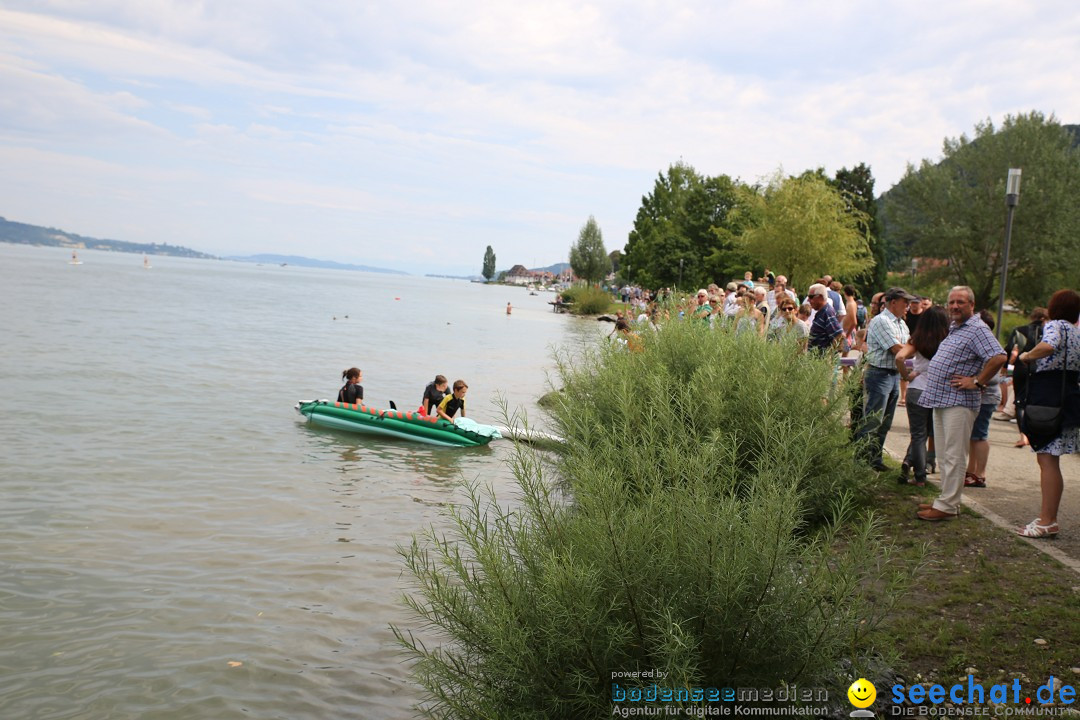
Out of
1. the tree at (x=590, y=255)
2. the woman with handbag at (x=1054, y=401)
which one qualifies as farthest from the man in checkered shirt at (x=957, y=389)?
the tree at (x=590, y=255)

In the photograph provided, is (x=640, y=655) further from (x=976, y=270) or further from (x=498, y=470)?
(x=976, y=270)

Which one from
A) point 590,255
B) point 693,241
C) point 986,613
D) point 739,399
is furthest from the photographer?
point 590,255

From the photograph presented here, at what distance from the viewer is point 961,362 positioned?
7.02 meters

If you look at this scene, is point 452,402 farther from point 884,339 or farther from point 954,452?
point 954,452

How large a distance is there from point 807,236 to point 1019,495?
3367cm

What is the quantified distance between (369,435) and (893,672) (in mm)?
12375

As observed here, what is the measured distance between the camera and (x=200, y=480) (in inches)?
456

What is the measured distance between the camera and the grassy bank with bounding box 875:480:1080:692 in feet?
14.5

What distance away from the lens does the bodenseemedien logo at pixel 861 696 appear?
3555 millimetres

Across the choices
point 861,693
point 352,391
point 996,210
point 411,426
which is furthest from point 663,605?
point 996,210

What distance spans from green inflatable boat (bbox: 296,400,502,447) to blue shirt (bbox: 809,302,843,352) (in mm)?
6949

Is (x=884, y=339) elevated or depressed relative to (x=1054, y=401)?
elevated

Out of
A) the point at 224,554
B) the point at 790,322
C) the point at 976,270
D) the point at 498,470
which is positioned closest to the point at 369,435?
the point at 498,470

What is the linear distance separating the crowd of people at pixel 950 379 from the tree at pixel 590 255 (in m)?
115
